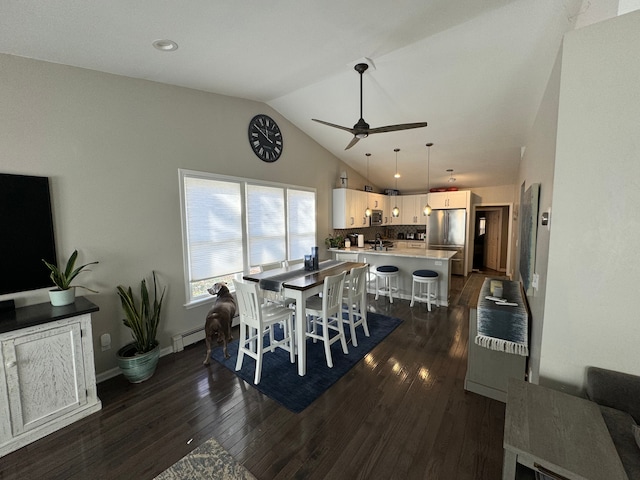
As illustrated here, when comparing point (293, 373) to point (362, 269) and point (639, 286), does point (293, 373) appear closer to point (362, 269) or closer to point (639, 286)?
point (362, 269)

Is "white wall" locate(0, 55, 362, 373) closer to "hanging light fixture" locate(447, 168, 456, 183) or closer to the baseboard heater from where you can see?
the baseboard heater

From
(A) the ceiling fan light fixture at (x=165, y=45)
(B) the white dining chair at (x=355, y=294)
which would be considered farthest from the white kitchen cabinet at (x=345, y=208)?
(A) the ceiling fan light fixture at (x=165, y=45)

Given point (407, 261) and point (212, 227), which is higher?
point (212, 227)

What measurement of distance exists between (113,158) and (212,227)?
1311 mm

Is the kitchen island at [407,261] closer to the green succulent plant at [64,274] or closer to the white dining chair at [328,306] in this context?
the white dining chair at [328,306]

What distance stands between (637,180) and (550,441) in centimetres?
138

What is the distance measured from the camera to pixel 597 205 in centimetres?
145

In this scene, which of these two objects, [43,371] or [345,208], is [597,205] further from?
[345,208]

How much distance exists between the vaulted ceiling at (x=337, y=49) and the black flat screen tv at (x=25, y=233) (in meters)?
1.09

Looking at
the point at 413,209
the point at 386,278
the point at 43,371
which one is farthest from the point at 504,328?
the point at 413,209

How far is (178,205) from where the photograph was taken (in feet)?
10.5

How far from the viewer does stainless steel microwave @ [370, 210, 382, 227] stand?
6939mm

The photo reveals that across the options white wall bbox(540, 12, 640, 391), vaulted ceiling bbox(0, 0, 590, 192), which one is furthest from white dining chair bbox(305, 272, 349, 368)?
vaulted ceiling bbox(0, 0, 590, 192)

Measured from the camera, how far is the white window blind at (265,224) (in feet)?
13.5
